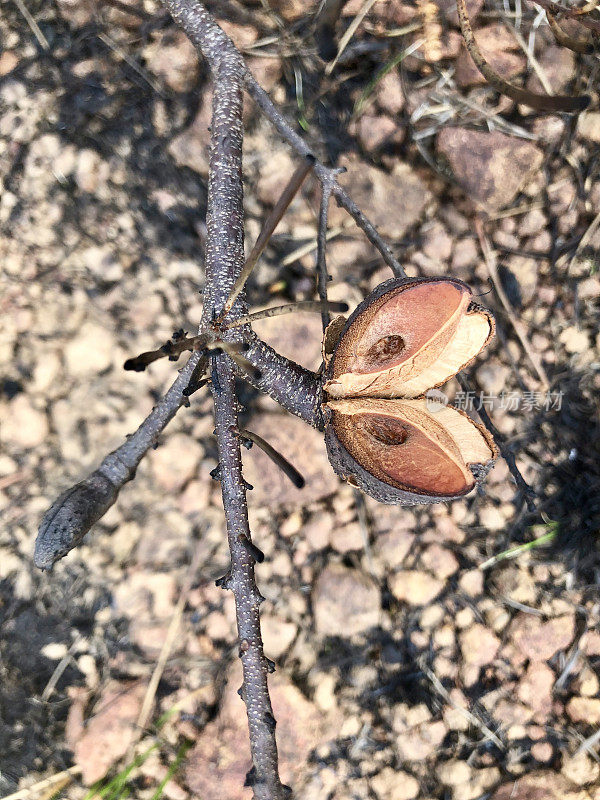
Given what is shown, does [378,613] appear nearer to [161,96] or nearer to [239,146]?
[239,146]

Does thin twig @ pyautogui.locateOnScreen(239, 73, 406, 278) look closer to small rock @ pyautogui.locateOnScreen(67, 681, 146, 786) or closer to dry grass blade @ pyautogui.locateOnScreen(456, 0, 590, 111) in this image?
dry grass blade @ pyautogui.locateOnScreen(456, 0, 590, 111)

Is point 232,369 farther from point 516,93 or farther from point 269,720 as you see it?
point 516,93

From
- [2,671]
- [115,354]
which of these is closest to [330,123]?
[115,354]

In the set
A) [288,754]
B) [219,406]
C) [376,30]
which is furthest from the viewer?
[376,30]

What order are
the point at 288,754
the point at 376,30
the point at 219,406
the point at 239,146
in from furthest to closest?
the point at 376,30, the point at 288,754, the point at 239,146, the point at 219,406

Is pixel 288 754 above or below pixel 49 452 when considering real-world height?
below

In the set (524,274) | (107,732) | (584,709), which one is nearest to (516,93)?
(524,274)

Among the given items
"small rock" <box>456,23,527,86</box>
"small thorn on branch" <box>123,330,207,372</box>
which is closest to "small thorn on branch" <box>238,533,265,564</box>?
"small thorn on branch" <box>123,330,207,372</box>
